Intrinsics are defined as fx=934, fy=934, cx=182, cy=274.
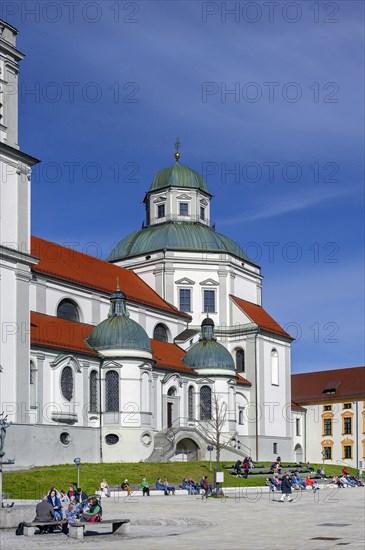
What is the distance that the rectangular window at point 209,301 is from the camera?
81.9 metres

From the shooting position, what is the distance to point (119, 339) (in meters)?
64.0

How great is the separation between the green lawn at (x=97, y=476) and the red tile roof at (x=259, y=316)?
776 inches

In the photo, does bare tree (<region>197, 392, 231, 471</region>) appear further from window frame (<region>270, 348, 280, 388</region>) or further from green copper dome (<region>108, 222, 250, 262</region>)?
green copper dome (<region>108, 222, 250, 262</region>)

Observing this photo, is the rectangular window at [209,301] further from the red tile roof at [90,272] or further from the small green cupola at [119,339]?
the small green cupola at [119,339]

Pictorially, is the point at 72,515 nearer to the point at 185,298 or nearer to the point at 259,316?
the point at 185,298

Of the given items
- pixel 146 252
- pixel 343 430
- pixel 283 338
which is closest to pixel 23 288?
pixel 146 252

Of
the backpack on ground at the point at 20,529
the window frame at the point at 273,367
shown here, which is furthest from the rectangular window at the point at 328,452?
the backpack on ground at the point at 20,529

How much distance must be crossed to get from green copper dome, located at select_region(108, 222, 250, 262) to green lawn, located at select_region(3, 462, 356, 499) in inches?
914

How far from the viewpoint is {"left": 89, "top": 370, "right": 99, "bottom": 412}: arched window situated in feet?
204

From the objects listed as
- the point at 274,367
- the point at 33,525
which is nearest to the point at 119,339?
the point at 274,367

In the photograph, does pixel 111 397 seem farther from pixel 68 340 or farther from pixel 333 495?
pixel 333 495

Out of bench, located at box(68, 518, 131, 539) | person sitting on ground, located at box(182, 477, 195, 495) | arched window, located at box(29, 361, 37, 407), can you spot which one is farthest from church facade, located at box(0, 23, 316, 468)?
bench, located at box(68, 518, 131, 539)

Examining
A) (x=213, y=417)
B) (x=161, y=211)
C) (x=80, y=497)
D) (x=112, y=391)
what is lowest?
(x=80, y=497)

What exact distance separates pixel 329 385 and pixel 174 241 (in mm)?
32139
